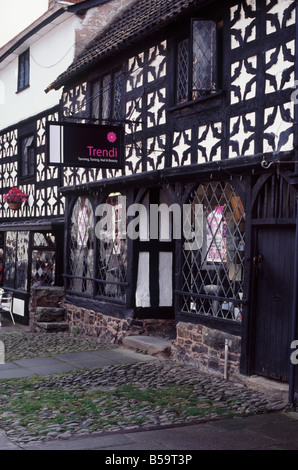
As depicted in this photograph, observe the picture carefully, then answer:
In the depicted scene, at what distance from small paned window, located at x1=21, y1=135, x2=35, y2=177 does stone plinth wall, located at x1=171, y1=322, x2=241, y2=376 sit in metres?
8.84

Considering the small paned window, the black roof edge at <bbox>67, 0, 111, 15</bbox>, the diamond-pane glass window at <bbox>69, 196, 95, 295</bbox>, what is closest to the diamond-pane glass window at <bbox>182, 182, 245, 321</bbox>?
the diamond-pane glass window at <bbox>69, 196, 95, 295</bbox>

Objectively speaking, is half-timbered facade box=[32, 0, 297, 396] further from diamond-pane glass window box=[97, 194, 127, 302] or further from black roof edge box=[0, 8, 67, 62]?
black roof edge box=[0, 8, 67, 62]

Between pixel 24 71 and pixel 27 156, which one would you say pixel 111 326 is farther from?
pixel 24 71

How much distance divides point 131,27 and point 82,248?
475cm

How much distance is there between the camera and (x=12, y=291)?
17.0 metres

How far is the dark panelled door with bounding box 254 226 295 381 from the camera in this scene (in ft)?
25.1

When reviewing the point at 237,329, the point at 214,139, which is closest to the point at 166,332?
the point at 237,329

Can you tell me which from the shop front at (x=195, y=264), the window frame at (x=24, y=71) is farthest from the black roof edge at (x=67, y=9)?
the shop front at (x=195, y=264)

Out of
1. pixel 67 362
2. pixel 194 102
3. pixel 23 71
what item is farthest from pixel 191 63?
pixel 23 71

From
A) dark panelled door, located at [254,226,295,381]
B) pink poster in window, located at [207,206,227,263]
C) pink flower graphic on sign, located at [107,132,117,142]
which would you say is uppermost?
pink flower graphic on sign, located at [107,132,117,142]

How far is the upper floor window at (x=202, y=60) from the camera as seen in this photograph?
885 cm

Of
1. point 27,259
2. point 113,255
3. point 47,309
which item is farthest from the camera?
point 27,259

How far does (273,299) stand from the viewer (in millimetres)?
7883
